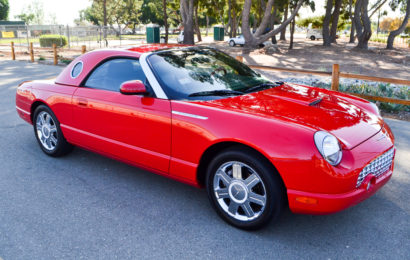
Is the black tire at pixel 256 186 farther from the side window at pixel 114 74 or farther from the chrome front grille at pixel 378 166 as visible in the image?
the side window at pixel 114 74

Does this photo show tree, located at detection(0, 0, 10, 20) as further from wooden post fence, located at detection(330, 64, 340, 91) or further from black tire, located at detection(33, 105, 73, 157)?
black tire, located at detection(33, 105, 73, 157)

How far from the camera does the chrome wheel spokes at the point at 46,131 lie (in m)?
5.13

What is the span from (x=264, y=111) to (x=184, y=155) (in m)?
0.85

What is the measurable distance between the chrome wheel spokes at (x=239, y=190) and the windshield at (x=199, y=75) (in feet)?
2.50

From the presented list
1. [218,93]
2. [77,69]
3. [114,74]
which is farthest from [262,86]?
[77,69]

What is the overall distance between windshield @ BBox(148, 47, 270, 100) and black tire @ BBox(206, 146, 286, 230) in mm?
685

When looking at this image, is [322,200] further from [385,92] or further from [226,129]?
[385,92]

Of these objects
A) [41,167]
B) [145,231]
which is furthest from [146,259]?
[41,167]

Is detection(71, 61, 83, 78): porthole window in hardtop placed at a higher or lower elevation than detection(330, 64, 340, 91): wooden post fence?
higher

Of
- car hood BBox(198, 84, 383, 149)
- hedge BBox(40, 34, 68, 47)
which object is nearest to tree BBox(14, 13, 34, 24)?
hedge BBox(40, 34, 68, 47)

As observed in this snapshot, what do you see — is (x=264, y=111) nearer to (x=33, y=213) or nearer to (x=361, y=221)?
(x=361, y=221)

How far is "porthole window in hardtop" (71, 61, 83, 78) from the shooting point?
15.4 feet

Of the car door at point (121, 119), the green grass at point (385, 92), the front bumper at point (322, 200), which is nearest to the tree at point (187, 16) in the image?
the green grass at point (385, 92)

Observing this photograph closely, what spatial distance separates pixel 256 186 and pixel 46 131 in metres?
3.24
